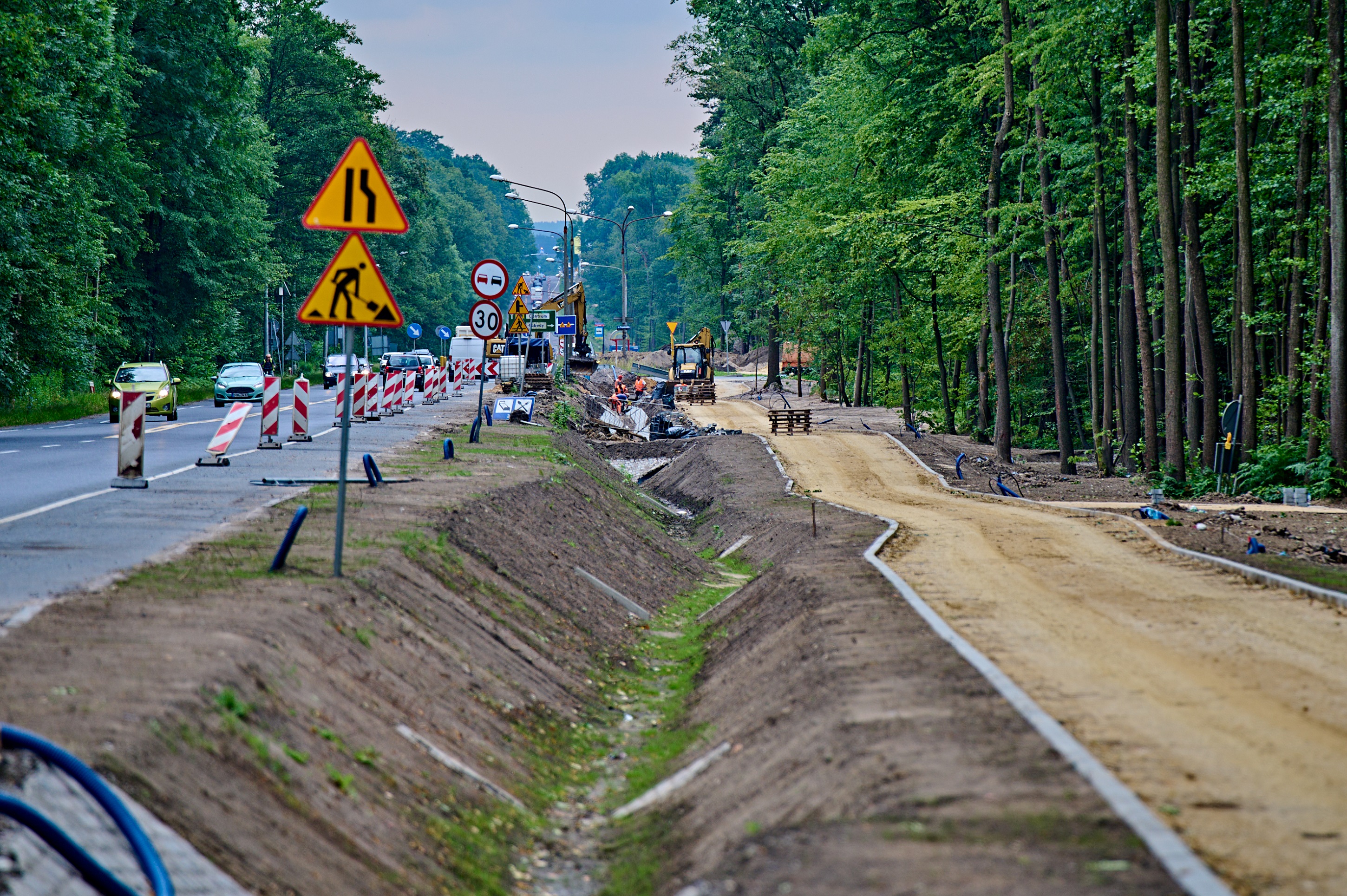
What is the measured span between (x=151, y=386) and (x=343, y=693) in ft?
91.4

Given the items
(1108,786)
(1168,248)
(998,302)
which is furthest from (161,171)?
(1108,786)

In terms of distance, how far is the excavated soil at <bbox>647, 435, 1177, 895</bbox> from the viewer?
5.45 meters

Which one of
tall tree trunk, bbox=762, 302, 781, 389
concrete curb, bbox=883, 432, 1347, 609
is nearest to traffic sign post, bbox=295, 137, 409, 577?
concrete curb, bbox=883, 432, 1347, 609

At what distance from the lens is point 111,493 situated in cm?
1619

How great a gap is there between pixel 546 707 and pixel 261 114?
7881 cm

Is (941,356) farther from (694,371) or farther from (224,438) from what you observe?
(224,438)

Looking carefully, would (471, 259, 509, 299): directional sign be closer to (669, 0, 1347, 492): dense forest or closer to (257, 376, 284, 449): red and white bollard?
(257, 376, 284, 449): red and white bollard

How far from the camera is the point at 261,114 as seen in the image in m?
81.6

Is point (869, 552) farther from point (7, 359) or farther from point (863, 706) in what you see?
point (7, 359)

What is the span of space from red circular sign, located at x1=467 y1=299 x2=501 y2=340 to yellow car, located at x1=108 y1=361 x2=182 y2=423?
45.3 feet

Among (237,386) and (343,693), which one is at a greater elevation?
(237,386)

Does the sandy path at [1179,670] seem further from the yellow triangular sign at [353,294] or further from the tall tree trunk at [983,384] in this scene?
the tall tree trunk at [983,384]

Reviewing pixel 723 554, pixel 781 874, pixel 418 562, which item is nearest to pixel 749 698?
pixel 418 562

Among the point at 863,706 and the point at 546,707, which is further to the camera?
the point at 546,707
